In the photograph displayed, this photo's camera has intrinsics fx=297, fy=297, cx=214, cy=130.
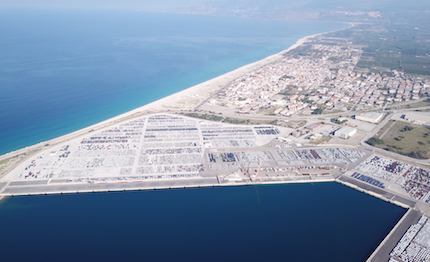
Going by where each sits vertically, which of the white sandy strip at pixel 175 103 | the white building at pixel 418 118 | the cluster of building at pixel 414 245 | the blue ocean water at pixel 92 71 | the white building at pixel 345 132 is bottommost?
the white building at pixel 418 118

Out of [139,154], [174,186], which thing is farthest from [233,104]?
[174,186]

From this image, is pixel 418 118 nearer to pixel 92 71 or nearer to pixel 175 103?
pixel 175 103

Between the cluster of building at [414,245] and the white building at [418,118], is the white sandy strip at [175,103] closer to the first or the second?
the white building at [418,118]

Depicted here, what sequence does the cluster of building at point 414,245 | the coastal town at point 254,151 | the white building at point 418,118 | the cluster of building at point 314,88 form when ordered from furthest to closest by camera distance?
1. the cluster of building at point 314,88
2. the white building at point 418,118
3. the coastal town at point 254,151
4. the cluster of building at point 414,245

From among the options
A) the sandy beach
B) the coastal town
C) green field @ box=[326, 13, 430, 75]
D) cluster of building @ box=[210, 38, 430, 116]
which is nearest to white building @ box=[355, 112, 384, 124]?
the coastal town

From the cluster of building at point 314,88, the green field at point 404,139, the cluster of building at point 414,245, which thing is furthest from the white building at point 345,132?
the cluster of building at point 414,245
